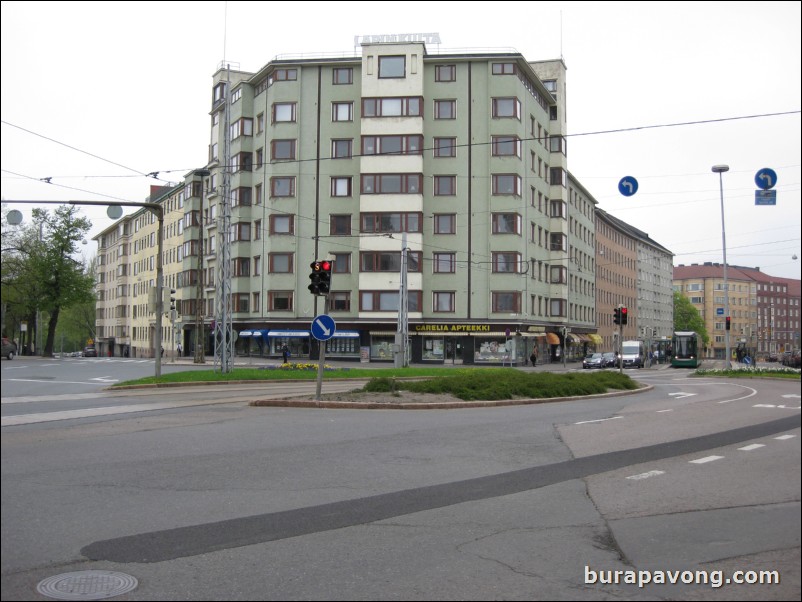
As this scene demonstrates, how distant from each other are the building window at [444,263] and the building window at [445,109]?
38.1ft

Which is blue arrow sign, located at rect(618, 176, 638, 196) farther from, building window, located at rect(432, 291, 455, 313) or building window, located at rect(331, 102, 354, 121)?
building window, located at rect(331, 102, 354, 121)

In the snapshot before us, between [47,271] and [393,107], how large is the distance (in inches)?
2150

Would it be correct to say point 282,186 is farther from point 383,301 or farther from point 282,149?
point 383,301

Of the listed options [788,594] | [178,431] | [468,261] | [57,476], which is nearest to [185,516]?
[57,476]

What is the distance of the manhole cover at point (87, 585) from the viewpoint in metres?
4.84

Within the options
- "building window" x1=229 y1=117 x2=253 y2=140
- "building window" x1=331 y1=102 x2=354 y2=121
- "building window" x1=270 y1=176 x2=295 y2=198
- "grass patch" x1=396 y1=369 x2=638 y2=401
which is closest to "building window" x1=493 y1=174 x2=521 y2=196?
"building window" x1=331 y1=102 x2=354 y2=121

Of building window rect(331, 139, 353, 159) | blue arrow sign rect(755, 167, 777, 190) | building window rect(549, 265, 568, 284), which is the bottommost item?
blue arrow sign rect(755, 167, 777, 190)

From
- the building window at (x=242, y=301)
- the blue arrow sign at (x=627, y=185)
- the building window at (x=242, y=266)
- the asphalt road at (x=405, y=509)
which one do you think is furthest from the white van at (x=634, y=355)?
the asphalt road at (x=405, y=509)

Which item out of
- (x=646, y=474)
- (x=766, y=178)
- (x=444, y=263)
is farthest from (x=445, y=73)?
(x=766, y=178)

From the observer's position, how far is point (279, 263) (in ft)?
200

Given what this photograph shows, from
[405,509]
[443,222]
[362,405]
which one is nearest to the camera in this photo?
[405,509]

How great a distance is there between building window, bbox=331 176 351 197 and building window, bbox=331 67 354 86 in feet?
26.8

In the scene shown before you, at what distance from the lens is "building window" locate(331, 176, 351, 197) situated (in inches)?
2377

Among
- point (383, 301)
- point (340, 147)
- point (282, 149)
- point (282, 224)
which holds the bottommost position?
point (383, 301)
